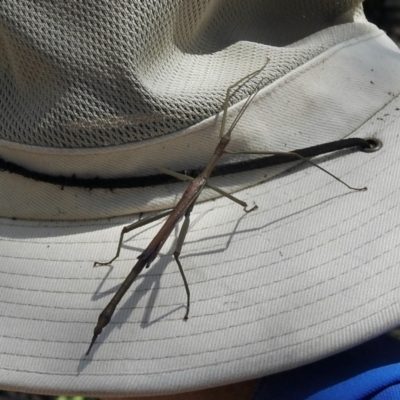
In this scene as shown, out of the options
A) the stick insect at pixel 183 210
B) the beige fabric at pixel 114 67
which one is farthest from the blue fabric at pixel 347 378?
the beige fabric at pixel 114 67

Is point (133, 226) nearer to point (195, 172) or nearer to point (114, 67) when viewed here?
point (195, 172)

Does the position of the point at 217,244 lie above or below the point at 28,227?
above

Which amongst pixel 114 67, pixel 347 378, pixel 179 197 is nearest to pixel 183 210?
pixel 179 197

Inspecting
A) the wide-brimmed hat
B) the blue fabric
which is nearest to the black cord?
the wide-brimmed hat

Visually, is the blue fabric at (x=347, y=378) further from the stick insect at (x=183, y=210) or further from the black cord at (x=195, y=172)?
the black cord at (x=195, y=172)

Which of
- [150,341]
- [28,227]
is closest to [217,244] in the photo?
[150,341]

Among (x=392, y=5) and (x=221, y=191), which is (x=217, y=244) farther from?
(x=392, y=5)

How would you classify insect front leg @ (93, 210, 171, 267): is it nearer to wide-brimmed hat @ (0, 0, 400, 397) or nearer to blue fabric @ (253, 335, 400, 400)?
wide-brimmed hat @ (0, 0, 400, 397)
